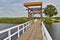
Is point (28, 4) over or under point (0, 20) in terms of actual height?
over

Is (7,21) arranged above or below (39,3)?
below

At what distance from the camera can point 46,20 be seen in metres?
48.6

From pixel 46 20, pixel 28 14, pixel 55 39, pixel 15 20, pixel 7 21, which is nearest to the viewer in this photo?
pixel 55 39

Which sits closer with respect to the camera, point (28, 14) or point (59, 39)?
point (59, 39)

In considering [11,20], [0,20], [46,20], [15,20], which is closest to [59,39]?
[46,20]

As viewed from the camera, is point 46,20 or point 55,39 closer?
point 55,39

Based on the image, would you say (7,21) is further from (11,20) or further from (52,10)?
(52,10)

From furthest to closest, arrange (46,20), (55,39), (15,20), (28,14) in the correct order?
1. (15,20)
2. (46,20)
3. (28,14)
4. (55,39)

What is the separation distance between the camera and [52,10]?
8656 centimetres

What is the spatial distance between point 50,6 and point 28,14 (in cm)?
5006

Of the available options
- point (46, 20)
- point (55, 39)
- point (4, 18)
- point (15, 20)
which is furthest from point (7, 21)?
point (55, 39)

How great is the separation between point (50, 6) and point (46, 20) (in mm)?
42439

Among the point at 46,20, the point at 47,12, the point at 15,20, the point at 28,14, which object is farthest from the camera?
the point at 47,12

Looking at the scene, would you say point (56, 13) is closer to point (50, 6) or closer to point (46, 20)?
point (50, 6)
